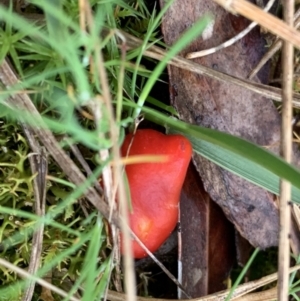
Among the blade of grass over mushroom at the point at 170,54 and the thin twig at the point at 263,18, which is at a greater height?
the thin twig at the point at 263,18

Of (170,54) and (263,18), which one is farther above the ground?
(263,18)

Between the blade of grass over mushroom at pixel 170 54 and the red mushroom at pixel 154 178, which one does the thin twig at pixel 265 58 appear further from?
the red mushroom at pixel 154 178

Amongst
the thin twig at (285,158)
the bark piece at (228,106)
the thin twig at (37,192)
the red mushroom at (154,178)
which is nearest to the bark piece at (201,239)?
the bark piece at (228,106)

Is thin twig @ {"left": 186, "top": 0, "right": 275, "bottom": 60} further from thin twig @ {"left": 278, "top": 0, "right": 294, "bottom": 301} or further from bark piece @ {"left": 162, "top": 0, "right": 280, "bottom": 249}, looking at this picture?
thin twig @ {"left": 278, "top": 0, "right": 294, "bottom": 301}

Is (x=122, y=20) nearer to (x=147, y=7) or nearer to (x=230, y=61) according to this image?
(x=147, y=7)

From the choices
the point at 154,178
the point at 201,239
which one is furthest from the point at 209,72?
the point at 201,239

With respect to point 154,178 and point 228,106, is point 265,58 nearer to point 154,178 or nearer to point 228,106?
point 228,106

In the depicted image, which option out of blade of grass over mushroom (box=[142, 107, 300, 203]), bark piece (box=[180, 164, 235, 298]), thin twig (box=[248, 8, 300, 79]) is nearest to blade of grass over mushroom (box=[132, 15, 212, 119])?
blade of grass over mushroom (box=[142, 107, 300, 203])
